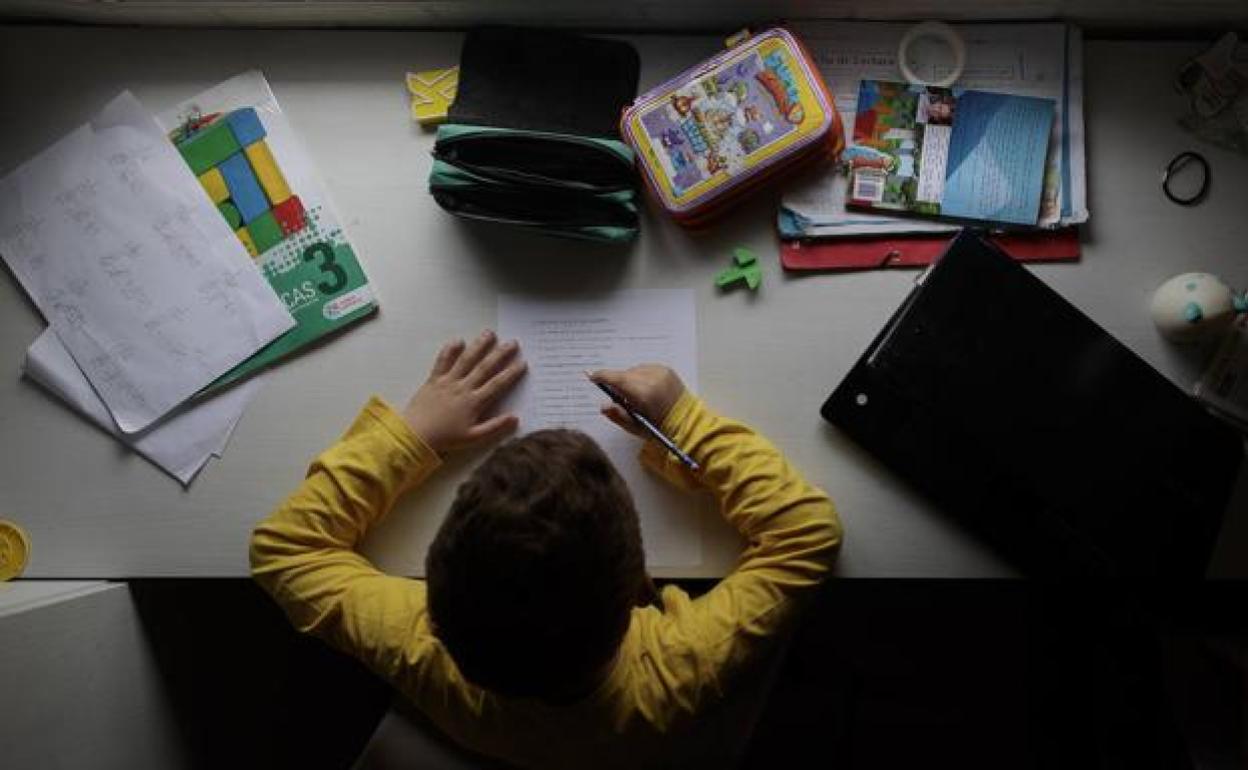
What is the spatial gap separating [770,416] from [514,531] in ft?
1.14

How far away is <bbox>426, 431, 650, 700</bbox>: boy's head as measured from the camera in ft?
2.31

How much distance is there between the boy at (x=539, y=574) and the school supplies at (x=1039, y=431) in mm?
132

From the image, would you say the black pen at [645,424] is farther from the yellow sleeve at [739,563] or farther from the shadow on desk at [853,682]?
the shadow on desk at [853,682]

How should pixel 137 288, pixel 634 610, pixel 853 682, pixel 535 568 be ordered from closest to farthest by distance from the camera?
pixel 535 568 → pixel 634 610 → pixel 137 288 → pixel 853 682

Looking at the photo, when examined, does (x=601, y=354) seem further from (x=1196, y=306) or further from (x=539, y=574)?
(x=1196, y=306)

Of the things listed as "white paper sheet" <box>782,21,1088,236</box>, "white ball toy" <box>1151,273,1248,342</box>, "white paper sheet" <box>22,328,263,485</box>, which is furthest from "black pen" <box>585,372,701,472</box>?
"white ball toy" <box>1151,273,1248,342</box>

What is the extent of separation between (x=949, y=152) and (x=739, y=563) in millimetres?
470

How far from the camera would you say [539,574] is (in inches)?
27.7

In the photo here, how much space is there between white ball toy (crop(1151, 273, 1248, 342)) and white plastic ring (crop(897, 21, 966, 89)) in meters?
0.30

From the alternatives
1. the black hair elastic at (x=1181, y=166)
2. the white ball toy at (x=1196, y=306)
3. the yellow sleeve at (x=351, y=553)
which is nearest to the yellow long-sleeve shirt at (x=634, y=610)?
the yellow sleeve at (x=351, y=553)

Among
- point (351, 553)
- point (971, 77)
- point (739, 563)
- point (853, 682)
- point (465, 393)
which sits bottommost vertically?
point (853, 682)

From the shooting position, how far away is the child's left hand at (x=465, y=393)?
93 centimetres

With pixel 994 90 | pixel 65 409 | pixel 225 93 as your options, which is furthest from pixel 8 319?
pixel 994 90

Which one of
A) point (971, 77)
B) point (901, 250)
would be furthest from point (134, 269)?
point (971, 77)
